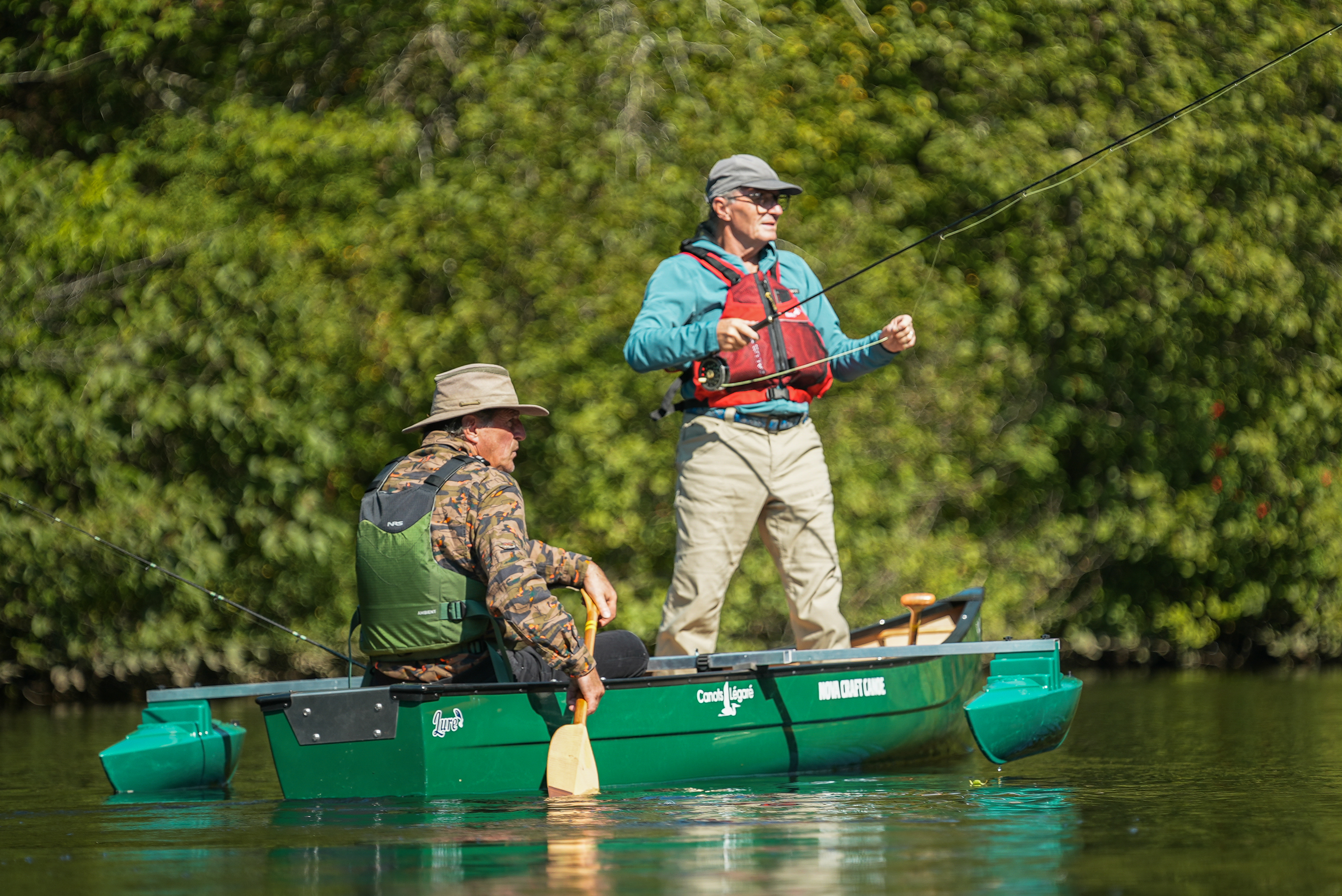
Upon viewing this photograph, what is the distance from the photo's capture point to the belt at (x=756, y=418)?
6836mm

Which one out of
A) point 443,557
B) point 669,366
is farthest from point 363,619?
point 669,366

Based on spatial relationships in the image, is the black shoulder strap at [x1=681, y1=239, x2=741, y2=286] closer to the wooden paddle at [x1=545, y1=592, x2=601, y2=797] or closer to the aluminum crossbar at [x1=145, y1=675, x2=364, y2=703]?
the wooden paddle at [x1=545, y1=592, x2=601, y2=797]

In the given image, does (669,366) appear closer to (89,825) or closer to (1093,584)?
(89,825)

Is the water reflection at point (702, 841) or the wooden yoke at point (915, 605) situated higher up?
the wooden yoke at point (915, 605)

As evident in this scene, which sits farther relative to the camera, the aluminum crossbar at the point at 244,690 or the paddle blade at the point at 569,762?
the aluminum crossbar at the point at 244,690

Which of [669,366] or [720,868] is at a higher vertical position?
[669,366]

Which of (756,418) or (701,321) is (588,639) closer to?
(756,418)

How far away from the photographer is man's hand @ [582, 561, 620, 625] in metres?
5.85

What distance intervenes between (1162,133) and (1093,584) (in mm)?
3102

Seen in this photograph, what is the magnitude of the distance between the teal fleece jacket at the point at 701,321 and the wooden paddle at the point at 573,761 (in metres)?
1.18

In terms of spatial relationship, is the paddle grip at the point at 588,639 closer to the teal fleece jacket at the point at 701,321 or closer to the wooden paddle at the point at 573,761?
the wooden paddle at the point at 573,761

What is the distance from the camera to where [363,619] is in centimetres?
585

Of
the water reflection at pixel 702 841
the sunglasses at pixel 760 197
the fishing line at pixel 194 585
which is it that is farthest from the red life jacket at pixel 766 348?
the fishing line at pixel 194 585

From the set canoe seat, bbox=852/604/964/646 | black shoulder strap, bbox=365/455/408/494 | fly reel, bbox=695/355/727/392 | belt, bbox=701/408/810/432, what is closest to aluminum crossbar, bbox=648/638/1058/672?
belt, bbox=701/408/810/432
